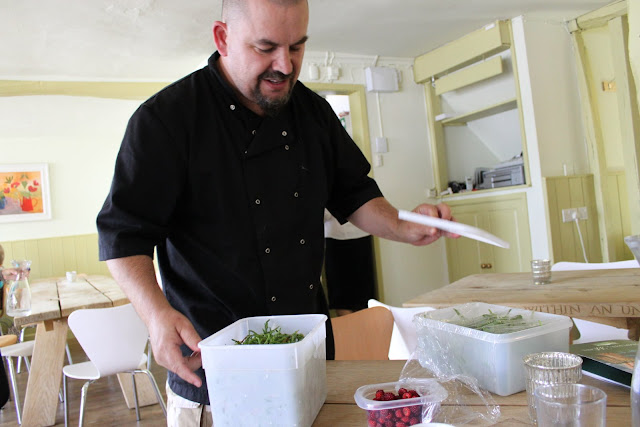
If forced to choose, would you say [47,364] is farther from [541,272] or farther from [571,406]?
[571,406]

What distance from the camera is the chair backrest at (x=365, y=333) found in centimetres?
208

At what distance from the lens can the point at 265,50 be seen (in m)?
1.16

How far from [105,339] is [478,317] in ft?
8.06

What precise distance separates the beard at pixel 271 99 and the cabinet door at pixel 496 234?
10.8ft

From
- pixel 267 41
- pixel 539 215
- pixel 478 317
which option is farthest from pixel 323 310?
pixel 539 215

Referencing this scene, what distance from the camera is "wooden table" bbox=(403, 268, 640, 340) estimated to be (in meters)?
1.80

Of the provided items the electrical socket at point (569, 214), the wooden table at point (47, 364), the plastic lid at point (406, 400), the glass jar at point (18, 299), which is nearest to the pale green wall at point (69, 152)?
the wooden table at point (47, 364)

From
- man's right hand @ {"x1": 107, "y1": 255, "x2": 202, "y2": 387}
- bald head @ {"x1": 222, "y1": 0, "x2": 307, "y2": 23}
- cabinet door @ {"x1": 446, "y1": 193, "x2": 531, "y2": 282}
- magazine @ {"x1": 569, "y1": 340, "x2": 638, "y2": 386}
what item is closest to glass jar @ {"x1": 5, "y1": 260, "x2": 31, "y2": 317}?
man's right hand @ {"x1": 107, "y1": 255, "x2": 202, "y2": 387}

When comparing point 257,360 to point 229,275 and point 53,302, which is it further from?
point 53,302

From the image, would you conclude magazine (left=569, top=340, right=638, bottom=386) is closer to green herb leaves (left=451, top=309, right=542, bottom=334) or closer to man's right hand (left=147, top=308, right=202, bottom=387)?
green herb leaves (left=451, top=309, right=542, bottom=334)

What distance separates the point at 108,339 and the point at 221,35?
2253mm

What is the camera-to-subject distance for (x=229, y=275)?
3.93 ft

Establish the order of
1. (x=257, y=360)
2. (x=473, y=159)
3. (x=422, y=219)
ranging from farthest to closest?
(x=473, y=159) < (x=422, y=219) < (x=257, y=360)

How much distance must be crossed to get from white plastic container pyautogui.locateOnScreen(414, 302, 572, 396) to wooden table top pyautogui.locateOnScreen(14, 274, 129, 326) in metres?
2.85
